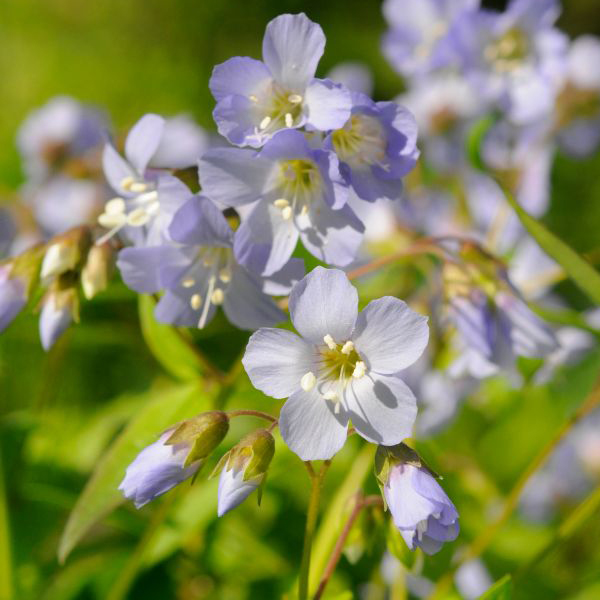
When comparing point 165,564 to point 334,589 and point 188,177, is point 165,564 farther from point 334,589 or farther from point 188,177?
point 188,177

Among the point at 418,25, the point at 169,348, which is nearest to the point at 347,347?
the point at 169,348

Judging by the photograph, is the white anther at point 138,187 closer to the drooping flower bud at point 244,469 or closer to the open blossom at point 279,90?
the open blossom at point 279,90

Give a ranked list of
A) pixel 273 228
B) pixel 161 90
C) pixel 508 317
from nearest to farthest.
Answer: pixel 273 228
pixel 508 317
pixel 161 90

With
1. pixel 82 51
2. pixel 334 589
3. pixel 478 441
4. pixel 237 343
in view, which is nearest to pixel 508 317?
pixel 334 589

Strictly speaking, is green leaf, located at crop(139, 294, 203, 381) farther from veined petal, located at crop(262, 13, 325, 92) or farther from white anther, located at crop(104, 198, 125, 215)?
veined petal, located at crop(262, 13, 325, 92)

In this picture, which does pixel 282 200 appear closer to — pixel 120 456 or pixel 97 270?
pixel 97 270
